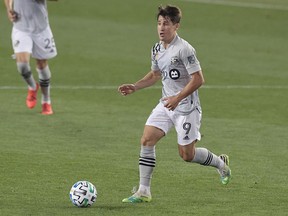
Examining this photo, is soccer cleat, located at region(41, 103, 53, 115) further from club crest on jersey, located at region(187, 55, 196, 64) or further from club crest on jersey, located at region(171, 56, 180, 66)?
club crest on jersey, located at region(187, 55, 196, 64)

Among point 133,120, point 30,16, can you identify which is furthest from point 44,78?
point 133,120

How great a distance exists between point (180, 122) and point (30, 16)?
22.0 ft

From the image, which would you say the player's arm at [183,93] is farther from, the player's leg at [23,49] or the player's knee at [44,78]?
the player's knee at [44,78]

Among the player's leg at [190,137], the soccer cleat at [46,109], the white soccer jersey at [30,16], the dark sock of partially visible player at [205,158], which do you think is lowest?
the soccer cleat at [46,109]

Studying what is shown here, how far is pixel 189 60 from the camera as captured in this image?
37.1ft

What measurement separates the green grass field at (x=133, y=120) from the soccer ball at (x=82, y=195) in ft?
0.27

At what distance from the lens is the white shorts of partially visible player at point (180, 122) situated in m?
11.5

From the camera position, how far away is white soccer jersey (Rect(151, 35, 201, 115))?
11.4 m

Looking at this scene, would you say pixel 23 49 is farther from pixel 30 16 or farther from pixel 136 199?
pixel 136 199

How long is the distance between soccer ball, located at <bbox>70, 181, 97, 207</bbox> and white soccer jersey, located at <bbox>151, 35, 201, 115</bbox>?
1391 millimetres

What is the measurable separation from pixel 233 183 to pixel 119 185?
141 centimetres

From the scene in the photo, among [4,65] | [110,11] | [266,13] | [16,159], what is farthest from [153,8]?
[16,159]

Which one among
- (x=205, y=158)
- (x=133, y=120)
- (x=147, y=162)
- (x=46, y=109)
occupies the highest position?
(x=147, y=162)

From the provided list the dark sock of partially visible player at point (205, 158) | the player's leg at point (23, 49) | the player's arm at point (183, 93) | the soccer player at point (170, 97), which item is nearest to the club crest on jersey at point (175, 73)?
the soccer player at point (170, 97)
